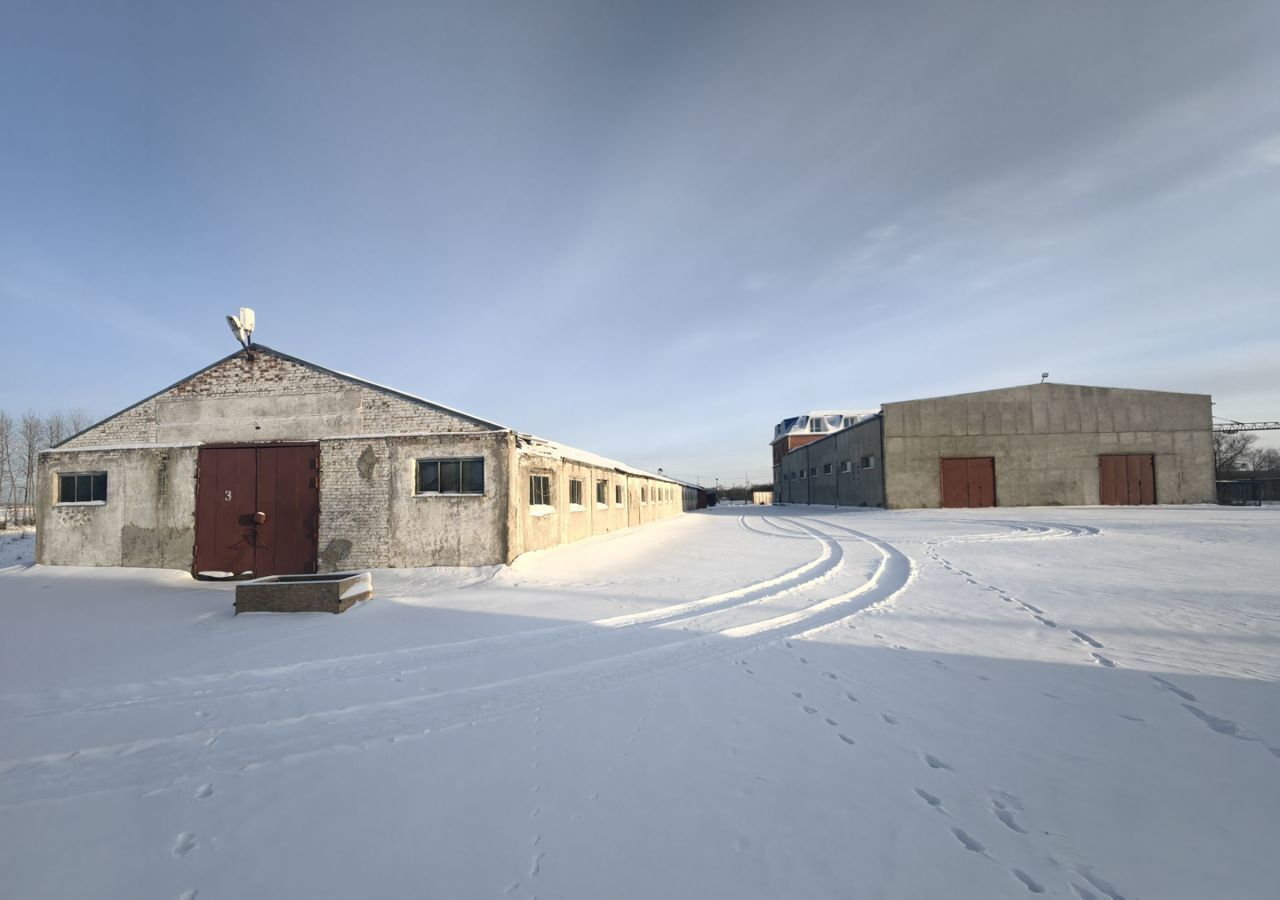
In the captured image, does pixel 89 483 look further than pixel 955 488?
No

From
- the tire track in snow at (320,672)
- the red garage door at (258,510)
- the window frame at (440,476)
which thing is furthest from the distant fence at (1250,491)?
the red garage door at (258,510)

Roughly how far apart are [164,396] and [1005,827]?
53.2 feet

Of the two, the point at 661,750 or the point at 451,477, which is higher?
the point at 451,477

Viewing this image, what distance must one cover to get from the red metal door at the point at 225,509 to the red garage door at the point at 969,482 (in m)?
27.9

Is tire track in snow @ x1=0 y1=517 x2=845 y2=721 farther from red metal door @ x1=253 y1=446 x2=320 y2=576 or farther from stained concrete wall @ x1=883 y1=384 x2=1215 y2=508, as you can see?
stained concrete wall @ x1=883 y1=384 x2=1215 y2=508

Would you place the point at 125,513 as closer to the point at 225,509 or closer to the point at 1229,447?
the point at 225,509

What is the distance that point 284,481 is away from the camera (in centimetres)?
1127

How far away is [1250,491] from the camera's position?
110 ft

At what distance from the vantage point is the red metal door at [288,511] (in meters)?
11.1

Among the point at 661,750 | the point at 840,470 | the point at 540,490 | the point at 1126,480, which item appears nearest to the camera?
the point at 661,750

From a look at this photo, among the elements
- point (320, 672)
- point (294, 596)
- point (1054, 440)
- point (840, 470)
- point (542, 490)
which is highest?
point (1054, 440)

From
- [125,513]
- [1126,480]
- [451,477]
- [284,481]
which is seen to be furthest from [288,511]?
[1126,480]

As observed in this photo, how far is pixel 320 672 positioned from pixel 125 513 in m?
11.2

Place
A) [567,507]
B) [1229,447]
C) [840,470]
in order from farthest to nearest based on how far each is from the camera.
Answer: [1229,447], [840,470], [567,507]
